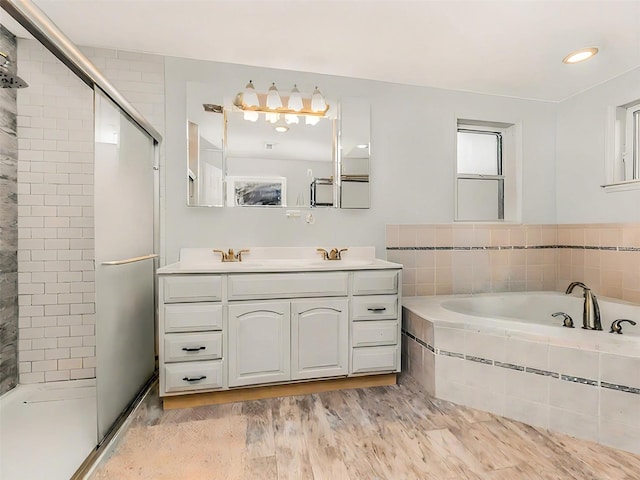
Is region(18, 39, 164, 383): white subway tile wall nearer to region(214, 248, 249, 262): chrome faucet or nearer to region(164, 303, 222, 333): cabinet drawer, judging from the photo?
region(164, 303, 222, 333): cabinet drawer

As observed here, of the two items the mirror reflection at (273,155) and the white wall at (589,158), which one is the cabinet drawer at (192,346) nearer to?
the mirror reflection at (273,155)

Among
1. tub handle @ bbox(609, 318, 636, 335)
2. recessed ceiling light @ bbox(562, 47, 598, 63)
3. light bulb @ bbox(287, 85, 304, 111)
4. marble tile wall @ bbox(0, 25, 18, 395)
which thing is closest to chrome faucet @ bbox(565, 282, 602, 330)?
tub handle @ bbox(609, 318, 636, 335)

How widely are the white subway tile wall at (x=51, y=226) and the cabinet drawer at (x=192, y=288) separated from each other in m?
0.48

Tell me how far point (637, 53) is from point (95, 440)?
155 inches

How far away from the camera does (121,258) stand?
68.0 inches

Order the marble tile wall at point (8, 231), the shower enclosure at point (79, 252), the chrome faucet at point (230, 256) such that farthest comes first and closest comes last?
the chrome faucet at point (230, 256), the marble tile wall at point (8, 231), the shower enclosure at point (79, 252)

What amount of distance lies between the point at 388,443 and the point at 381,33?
7.59 feet

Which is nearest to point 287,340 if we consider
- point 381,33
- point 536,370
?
point 536,370

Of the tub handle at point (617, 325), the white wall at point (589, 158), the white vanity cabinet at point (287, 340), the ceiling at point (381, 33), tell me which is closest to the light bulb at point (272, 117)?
the ceiling at point (381, 33)

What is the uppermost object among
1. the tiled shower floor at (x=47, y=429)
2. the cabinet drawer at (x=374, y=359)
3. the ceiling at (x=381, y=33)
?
the ceiling at (x=381, y=33)

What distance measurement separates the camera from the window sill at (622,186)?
93.4 inches

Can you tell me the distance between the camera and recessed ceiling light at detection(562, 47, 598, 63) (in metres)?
2.12

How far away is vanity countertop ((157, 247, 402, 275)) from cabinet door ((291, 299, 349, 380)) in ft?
0.81

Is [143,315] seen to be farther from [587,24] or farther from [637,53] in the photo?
[637,53]
